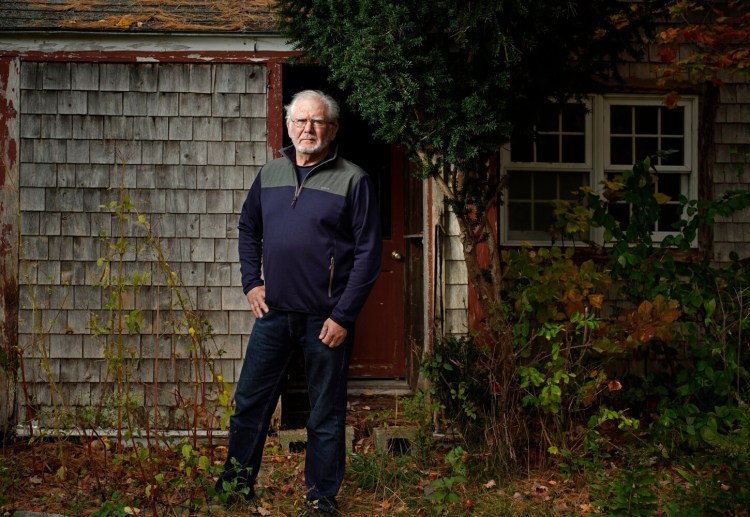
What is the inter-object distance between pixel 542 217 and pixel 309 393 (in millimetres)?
3246

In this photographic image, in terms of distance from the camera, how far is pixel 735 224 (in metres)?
6.59

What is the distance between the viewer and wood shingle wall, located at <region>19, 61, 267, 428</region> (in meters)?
5.94

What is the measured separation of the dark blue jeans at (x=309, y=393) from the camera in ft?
13.6

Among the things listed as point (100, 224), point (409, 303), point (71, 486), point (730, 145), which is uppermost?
point (730, 145)

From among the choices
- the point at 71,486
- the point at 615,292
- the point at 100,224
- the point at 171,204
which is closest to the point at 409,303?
the point at 615,292

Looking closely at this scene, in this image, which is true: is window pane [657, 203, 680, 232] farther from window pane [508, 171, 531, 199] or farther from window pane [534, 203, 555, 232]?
window pane [508, 171, 531, 199]

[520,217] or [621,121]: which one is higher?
[621,121]

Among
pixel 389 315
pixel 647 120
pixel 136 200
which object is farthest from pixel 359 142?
pixel 647 120

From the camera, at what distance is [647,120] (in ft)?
22.0

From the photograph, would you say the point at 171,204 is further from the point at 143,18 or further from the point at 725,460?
the point at 725,460

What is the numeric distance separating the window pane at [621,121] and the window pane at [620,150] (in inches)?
2.8

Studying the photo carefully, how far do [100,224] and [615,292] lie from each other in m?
4.30

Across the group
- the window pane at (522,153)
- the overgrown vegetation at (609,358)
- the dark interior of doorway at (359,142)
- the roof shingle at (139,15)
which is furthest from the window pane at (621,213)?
the roof shingle at (139,15)

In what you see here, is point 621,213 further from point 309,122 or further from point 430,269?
point 309,122
